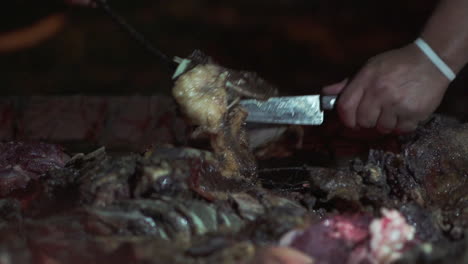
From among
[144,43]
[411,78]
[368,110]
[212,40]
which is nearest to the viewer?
[411,78]

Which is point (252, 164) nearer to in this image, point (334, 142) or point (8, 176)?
point (334, 142)

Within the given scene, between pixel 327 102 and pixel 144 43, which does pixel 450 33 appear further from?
pixel 144 43

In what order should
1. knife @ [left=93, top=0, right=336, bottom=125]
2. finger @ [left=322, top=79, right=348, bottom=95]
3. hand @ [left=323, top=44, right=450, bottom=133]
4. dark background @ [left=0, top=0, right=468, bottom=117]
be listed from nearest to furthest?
hand @ [left=323, top=44, right=450, bottom=133] → knife @ [left=93, top=0, right=336, bottom=125] → finger @ [left=322, top=79, right=348, bottom=95] → dark background @ [left=0, top=0, right=468, bottom=117]

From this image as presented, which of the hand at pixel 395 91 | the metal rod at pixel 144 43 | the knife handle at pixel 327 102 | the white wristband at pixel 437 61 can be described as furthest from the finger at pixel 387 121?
the metal rod at pixel 144 43

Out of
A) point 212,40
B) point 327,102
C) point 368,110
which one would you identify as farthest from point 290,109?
point 212,40

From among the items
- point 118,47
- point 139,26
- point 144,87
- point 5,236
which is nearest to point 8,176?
point 5,236

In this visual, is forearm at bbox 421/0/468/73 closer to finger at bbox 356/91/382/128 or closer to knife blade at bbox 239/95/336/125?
finger at bbox 356/91/382/128

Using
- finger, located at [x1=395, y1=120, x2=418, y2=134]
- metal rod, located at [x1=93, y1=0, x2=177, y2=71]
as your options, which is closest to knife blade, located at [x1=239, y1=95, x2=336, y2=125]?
finger, located at [x1=395, y1=120, x2=418, y2=134]
